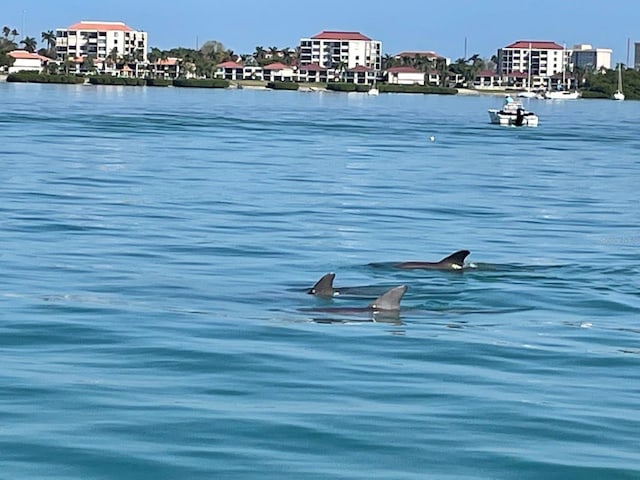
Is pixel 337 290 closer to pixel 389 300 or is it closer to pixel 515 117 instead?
pixel 389 300

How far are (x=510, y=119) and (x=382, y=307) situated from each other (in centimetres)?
7478

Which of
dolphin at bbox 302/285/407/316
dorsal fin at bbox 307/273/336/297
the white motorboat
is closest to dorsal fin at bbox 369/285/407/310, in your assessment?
dolphin at bbox 302/285/407/316

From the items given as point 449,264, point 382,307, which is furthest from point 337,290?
point 449,264

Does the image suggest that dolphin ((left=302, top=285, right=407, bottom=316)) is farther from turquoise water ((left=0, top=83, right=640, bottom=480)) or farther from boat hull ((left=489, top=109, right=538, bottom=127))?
boat hull ((left=489, top=109, right=538, bottom=127))

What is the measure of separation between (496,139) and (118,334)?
2401 inches

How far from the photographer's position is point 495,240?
25578 mm

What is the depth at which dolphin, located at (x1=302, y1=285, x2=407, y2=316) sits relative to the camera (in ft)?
54.1

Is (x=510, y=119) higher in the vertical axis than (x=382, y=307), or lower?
higher

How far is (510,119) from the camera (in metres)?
90.4

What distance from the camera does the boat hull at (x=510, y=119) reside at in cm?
8912

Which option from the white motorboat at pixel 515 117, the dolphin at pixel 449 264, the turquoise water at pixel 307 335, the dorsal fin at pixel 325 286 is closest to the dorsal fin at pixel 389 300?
the turquoise water at pixel 307 335

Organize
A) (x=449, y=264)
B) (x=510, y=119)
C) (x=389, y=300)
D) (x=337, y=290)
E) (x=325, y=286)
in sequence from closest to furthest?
(x=389, y=300), (x=325, y=286), (x=337, y=290), (x=449, y=264), (x=510, y=119)

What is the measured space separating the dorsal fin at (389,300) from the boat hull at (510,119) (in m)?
73.1

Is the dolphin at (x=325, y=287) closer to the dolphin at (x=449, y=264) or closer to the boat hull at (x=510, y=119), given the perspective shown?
the dolphin at (x=449, y=264)
